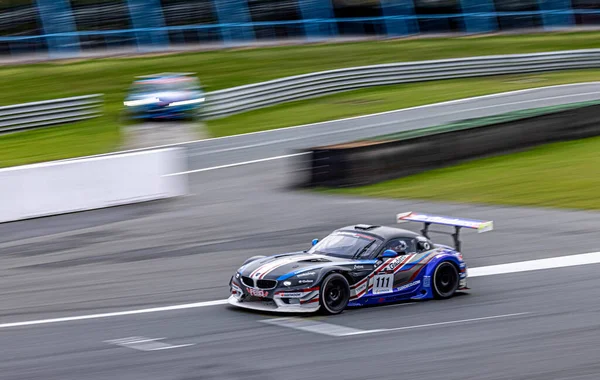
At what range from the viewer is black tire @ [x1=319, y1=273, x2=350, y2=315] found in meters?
10.7

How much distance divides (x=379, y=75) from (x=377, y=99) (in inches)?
111

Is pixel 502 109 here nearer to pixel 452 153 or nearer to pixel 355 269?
pixel 452 153

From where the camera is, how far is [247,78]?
119 ft

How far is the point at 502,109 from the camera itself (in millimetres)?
31203

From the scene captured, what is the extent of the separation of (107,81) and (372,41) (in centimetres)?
1440

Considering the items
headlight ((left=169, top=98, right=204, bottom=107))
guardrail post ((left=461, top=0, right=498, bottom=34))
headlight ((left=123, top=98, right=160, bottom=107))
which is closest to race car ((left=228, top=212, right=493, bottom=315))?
headlight ((left=169, top=98, right=204, bottom=107))

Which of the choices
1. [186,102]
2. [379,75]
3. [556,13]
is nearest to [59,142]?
[186,102]

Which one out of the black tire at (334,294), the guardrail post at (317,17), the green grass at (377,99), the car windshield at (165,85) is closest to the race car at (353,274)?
the black tire at (334,294)

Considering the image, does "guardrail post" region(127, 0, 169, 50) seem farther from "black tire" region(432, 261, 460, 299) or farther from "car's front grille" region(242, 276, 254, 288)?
"car's front grille" region(242, 276, 254, 288)

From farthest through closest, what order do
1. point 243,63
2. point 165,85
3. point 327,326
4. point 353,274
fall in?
point 243,63, point 165,85, point 353,274, point 327,326

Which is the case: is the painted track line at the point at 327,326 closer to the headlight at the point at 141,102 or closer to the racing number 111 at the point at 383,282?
the racing number 111 at the point at 383,282

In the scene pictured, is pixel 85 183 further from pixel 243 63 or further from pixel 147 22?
pixel 147 22

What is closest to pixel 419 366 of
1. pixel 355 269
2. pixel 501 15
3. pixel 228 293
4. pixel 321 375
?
pixel 321 375

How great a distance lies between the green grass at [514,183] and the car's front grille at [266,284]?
8.37 m
